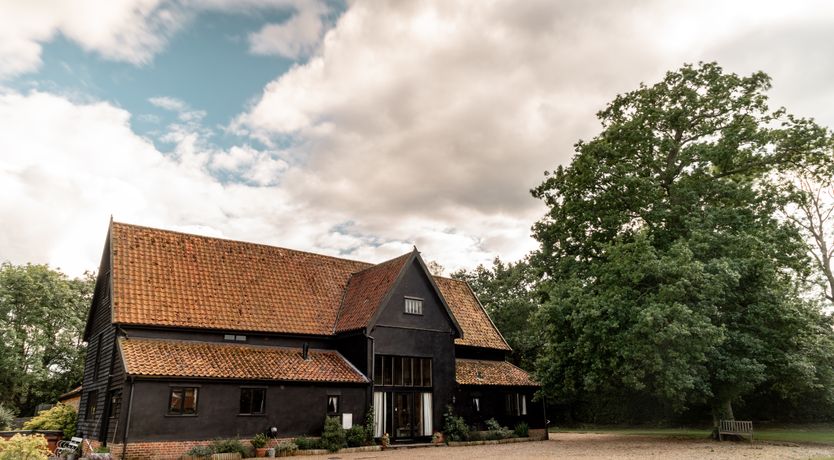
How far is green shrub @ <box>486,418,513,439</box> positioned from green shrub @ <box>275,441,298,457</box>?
11493 mm

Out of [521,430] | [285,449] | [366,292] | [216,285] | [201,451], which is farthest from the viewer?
[521,430]

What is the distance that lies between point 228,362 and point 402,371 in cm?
903

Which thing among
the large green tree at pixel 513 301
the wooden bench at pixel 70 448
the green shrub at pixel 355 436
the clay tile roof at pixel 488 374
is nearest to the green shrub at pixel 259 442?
the green shrub at pixel 355 436

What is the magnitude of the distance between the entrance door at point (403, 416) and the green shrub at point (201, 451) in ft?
31.3

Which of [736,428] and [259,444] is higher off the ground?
[736,428]

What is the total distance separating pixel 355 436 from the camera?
25.8 metres

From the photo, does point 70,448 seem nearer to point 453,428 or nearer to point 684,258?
point 453,428

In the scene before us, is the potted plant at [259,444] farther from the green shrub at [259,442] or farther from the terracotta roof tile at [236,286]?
the terracotta roof tile at [236,286]

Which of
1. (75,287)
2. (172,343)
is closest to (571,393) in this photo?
(172,343)

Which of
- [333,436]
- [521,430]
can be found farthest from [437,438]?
[333,436]

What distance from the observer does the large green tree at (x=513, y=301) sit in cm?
4978

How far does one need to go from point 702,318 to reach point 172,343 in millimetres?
23085

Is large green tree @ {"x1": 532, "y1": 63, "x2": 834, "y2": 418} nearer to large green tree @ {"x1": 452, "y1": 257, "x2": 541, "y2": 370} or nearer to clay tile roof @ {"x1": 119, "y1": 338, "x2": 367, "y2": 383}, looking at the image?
clay tile roof @ {"x1": 119, "y1": 338, "x2": 367, "y2": 383}

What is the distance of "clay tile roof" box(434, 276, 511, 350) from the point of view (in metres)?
34.8
